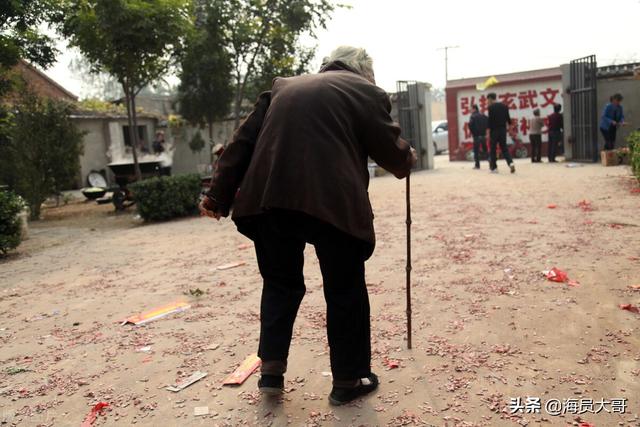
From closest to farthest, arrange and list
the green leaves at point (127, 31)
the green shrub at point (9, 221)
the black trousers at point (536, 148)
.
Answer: the green shrub at point (9, 221)
the green leaves at point (127, 31)
the black trousers at point (536, 148)

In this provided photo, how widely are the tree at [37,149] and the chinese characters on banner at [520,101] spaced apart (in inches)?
514

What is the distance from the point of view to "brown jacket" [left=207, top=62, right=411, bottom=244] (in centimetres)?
243

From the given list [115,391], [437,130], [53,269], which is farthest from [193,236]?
[437,130]

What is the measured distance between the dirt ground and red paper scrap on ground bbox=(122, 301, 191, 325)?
0.32ft

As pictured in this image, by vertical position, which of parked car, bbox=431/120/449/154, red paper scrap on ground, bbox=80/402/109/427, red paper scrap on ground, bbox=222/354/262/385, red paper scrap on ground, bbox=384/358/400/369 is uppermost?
parked car, bbox=431/120/449/154

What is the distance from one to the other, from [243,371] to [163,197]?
7517 mm

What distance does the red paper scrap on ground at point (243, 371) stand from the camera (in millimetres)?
2963

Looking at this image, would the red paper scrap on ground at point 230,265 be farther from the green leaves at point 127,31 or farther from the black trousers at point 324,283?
the green leaves at point 127,31

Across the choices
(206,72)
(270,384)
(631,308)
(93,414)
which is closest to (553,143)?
(206,72)

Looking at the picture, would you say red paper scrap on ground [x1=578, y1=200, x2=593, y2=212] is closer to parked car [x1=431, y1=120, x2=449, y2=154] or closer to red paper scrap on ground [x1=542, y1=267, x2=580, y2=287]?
red paper scrap on ground [x1=542, y1=267, x2=580, y2=287]

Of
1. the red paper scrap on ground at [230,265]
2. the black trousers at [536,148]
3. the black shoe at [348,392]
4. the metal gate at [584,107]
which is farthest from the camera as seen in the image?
the black trousers at [536,148]

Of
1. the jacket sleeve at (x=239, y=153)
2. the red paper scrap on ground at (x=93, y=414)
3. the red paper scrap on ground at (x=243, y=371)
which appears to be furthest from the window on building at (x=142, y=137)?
the jacket sleeve at (x=239, y=153)

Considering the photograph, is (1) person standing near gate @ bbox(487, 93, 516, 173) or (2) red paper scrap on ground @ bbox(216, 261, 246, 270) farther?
(1) person standing near gate @ bbox(487, 93, 516, 173)

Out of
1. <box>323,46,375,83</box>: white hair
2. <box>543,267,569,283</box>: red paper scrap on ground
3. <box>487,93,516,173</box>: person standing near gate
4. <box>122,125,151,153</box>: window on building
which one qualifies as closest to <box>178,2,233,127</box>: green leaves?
<box>122,125,151,153</box>: window on building
